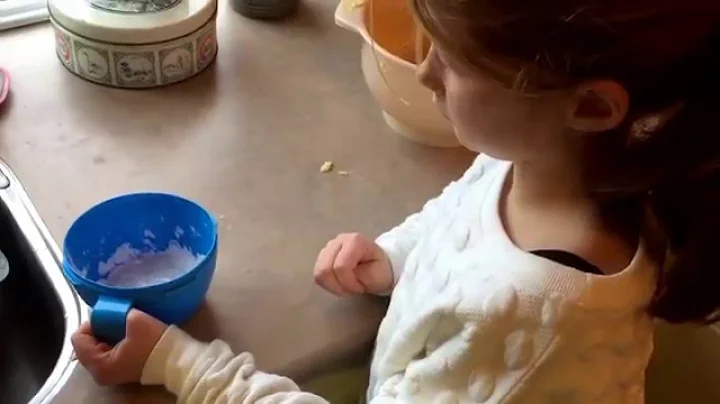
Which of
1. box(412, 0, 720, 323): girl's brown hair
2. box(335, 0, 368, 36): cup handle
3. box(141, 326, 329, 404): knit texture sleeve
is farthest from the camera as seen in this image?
box(335, 0, 368, 36): cup handle

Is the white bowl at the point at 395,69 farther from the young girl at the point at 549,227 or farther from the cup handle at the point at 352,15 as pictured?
the young girl at the point at 549,227

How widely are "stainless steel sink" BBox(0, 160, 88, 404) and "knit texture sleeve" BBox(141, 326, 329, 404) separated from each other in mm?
79

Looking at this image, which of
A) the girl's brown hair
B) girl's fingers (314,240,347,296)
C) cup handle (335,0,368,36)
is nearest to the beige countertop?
girl's fingers (314,240,347,296)

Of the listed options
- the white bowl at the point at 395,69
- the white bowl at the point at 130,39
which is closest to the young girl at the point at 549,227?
the white bowl at the point at 395,69

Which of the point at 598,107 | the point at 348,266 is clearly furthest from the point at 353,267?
the point at 598,107

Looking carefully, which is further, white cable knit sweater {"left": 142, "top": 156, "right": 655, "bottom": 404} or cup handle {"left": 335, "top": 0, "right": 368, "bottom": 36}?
cup handle {"left": 335, "top": 0, "right": 368, "bottom": 36}

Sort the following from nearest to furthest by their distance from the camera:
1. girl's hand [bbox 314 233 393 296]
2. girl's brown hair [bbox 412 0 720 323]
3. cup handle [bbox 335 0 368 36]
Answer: girl's brown hair [bbox 412 0 720 323] → girl's hand [bbox 314 233 393 296] → cup handle [bbox 335 0 368 36]

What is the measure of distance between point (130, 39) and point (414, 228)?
0.34m

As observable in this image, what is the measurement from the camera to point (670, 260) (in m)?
0.68

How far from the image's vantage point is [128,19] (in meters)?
0.97

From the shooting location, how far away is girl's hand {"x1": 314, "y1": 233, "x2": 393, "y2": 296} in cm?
79

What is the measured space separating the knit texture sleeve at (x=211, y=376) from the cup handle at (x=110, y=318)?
0.03 meters

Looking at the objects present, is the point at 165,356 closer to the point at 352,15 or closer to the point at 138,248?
the point at 138,248

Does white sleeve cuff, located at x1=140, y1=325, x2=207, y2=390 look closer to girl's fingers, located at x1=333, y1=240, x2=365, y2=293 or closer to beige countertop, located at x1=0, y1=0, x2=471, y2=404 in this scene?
beige countertop, located at x1=0, y1=0, x2=471, y2=404
